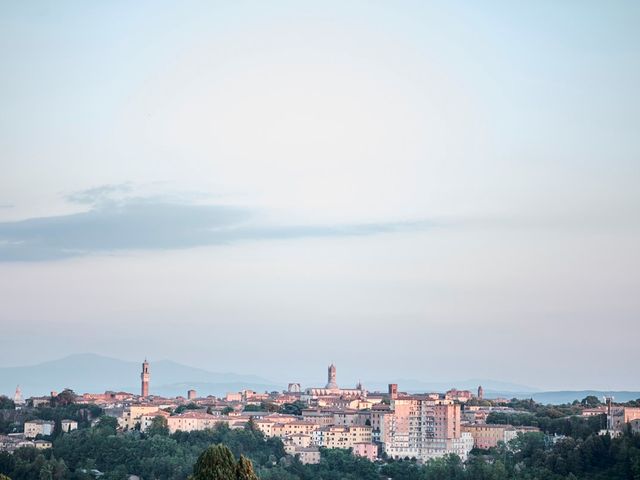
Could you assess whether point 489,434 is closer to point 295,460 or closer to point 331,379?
point 295,460

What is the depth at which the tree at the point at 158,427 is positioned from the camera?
67.8 m

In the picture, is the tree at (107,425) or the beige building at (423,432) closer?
the tree at (107,425)

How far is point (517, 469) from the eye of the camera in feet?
195

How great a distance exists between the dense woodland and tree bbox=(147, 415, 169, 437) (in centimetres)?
8

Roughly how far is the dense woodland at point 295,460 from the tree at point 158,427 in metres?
0.08

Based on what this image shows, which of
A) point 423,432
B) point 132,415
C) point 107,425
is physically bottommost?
point 423,432

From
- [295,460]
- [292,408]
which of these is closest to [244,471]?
[295,460]

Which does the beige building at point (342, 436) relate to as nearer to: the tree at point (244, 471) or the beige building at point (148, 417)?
the beige building at point (148, 417)

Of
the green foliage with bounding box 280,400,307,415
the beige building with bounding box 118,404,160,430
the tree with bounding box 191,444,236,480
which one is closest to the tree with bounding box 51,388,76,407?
the beige building with bounding box 118,404,160,430

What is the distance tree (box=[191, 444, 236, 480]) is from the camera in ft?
88.7

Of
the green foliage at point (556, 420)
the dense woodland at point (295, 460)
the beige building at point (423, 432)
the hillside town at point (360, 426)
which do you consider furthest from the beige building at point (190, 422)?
the green foliage at point (556, 420)

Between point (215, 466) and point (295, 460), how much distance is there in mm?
37439

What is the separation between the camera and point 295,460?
211ft

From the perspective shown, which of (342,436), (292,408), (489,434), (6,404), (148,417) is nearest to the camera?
(489,434)
